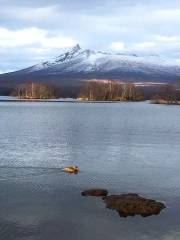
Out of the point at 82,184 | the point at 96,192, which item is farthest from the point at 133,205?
the point at 82,184

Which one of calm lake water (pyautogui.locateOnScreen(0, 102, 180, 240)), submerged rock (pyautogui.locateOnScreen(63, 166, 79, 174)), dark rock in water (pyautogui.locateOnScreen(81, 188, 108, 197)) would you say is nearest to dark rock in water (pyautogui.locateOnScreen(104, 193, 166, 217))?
calm lake water (pyautogui.locateOnScreen(0, 102, 180, 240))

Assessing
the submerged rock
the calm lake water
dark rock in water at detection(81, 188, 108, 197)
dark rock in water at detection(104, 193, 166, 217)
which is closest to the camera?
the calm lake water

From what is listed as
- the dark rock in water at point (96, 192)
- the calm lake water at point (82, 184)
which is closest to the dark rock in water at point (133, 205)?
the calm lake water at point (82, 184)

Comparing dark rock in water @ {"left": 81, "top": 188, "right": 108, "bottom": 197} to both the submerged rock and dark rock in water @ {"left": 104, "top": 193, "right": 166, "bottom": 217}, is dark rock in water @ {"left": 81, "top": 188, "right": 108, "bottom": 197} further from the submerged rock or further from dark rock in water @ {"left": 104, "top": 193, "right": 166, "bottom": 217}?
the submerged rock

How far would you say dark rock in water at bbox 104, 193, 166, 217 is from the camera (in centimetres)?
2547

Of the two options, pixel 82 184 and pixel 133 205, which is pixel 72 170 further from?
pixel 133 205

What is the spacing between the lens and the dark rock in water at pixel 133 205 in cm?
2547

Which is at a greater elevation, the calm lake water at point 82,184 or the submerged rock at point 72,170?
the submerged rock at point 72,170

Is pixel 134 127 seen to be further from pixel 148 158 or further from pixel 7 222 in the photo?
pixel 7 222

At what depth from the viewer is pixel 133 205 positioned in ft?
85.8

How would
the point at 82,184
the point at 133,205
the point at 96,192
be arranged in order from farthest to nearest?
the point at 82,184 < the point at 96,192 < the point at 133,205

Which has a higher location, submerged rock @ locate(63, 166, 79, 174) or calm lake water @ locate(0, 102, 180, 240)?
submerged rock @ locate(63, 166, 79, 174)

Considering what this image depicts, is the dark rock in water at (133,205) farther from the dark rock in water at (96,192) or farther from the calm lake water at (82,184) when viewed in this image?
the dark rock in water at (96,192)

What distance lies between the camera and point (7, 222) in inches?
936
